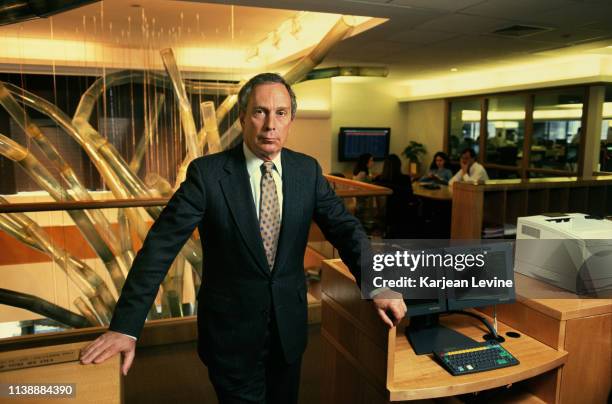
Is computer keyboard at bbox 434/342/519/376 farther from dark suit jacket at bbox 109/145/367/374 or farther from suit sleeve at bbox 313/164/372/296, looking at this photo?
dark suit jacket at bbox 109/145/367/374

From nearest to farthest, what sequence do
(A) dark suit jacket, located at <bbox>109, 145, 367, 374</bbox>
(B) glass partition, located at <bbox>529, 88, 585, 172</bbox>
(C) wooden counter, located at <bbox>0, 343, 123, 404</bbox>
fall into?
(C) wooden counter, located at <bbox>0, 343, 123, 404</bbox>
(A) dark suit jacket, located at <bbox>109, 145, 367, 374</bbox>
(B) glass partition, located at <bbox>529, 88, 585, 172</bbox>

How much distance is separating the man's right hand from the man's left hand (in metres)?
0.76

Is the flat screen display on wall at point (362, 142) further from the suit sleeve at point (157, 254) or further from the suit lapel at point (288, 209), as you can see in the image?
the suit sleeve at point (157, 254)

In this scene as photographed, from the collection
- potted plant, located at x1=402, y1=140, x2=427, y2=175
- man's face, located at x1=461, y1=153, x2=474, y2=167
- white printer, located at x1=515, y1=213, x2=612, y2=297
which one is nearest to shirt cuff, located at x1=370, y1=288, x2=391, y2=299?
white printer, located at x1=515, y1=213, x2=612, y2=297

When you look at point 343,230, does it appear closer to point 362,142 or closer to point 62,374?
point 62,374

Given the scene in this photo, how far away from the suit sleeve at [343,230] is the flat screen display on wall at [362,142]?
8856mm

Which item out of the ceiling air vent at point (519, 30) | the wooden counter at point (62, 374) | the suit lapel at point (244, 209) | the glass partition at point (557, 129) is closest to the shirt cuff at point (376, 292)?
the suit lapel at point (244, 209)

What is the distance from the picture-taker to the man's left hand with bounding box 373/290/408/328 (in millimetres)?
1539

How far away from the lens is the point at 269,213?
1.57 metres

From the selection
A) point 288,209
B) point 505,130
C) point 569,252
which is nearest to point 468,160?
point 505,130

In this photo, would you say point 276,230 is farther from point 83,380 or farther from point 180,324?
point 180,324

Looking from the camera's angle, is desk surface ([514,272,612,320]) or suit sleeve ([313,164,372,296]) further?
desk surface ([514,272,612,320])

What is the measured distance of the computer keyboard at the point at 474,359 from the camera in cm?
172

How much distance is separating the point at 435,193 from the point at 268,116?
17.9ft
